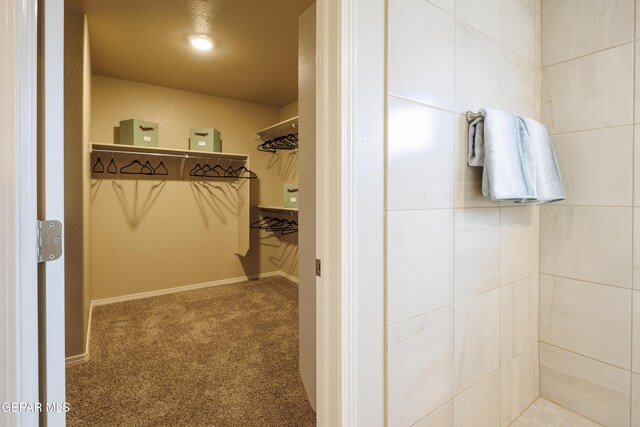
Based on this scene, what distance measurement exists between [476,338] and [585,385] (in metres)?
0.78

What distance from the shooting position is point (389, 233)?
1.06 m

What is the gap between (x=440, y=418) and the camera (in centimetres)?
122

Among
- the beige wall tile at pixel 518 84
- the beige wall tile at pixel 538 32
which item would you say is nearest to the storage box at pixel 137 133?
the beige wall tile at pixel 518 84

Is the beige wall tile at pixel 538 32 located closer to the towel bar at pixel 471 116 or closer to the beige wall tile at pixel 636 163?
the beige wall tile at pixel 636 163

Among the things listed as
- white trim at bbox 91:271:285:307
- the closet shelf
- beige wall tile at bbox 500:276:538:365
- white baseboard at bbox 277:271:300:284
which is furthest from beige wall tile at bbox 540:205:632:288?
white trim at bbox 91:271:285:307

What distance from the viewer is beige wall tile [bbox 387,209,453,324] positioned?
1.07 meters

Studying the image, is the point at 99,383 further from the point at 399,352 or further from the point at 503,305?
the point at 503,305

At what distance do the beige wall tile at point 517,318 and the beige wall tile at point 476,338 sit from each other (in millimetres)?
61

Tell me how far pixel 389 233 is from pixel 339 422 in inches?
24.0

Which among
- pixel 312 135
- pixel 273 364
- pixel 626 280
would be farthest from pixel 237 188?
pixel 626 280

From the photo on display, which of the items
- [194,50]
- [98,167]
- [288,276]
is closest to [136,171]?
[98,167]

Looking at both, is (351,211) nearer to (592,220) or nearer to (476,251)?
(476,251)

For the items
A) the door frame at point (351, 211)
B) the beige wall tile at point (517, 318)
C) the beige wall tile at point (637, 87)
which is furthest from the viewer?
the beige wall tile at point (517, 318)

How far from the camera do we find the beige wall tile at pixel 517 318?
59.6 inches
